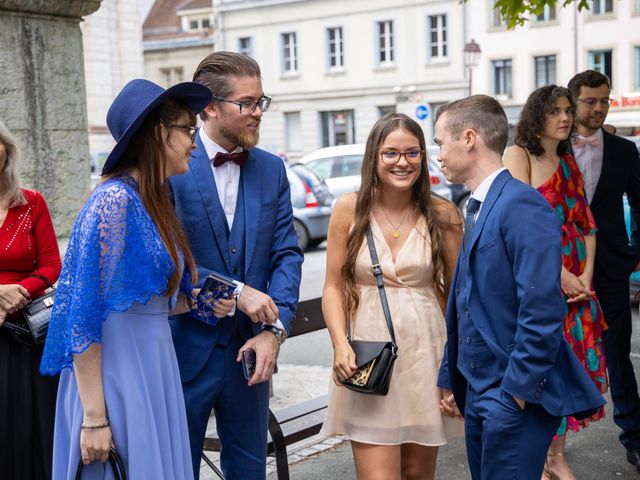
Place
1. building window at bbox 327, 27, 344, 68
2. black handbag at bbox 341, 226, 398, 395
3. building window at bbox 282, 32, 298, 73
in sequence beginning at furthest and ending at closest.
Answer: building window at bbox 282, 32, 298, 73 → building window at bbox 327, 27, 344, 68 → black handbag at bbox 341, 226, 398, 395

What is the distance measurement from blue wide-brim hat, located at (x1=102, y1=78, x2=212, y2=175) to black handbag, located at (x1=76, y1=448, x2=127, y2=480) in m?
0.91

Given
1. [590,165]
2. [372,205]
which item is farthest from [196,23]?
[372,205]

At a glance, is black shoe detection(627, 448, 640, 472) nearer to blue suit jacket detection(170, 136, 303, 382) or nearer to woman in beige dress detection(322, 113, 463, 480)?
woman in beige dress detection(322, 113, 463, 480)

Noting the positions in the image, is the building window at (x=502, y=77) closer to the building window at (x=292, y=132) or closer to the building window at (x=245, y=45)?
the building window at (x=292, y=132)

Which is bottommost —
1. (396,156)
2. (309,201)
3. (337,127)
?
(309,201)

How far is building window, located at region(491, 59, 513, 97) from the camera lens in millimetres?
41688

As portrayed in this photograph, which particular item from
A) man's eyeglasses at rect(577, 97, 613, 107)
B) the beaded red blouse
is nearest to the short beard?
the beaded red blouse

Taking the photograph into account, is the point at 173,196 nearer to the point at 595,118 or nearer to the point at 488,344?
the point at 488,344

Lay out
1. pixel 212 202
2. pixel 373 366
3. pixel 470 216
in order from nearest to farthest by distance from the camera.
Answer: pixel 470 216, pixel 212 202, pixel 373 366

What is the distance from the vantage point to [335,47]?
46.6 metres

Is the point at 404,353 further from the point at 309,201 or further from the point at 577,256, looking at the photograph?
the point at 309,201

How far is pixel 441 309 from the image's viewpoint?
398 cm

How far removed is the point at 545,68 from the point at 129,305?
1575 inches

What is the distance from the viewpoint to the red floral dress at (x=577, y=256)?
4.74m
